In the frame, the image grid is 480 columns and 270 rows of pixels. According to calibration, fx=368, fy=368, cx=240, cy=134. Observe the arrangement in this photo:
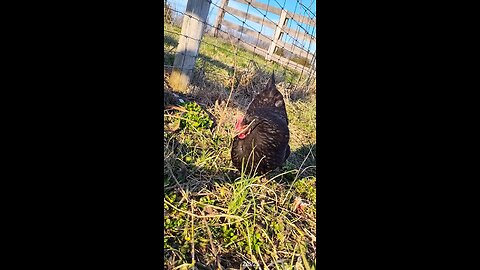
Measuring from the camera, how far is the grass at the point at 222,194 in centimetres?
66

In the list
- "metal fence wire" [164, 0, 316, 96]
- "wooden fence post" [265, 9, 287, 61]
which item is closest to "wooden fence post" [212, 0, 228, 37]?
"metal fence wire" [164, 0, 316, 96]

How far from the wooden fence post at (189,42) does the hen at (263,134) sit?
0.54 feet

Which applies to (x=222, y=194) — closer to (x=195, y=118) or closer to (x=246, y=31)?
(x=195, y=118)

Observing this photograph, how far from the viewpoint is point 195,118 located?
2.37 ft

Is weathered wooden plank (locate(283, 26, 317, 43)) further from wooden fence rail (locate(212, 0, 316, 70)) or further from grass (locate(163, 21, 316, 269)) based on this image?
grass (locate(163, 21, 316, 269))

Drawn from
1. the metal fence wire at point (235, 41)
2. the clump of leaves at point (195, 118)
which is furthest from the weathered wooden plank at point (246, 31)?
the clump of leaves at point (195, 118)

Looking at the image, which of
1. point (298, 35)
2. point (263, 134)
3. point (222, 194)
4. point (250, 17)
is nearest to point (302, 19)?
point (298, 35)

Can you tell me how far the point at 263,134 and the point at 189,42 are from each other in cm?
26

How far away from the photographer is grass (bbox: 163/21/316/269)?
655mm
